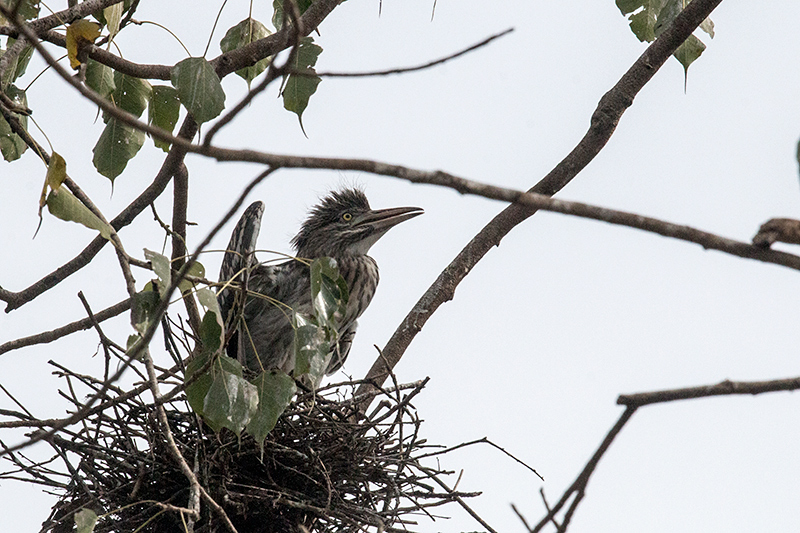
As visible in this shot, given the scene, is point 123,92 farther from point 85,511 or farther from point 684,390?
point 684,390

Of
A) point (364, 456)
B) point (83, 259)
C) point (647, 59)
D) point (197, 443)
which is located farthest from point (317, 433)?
point (647, 59)

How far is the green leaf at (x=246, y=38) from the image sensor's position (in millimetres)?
3789

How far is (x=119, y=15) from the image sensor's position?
3332mm

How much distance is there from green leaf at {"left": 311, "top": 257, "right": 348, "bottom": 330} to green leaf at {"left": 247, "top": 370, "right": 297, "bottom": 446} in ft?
0.74

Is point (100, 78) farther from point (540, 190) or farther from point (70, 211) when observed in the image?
point (540, 190)

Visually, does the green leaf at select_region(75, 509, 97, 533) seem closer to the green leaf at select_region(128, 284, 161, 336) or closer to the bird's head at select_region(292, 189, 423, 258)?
the green leaf at select_region(128, 284, 161, 336)

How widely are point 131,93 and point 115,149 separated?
0.81 ft

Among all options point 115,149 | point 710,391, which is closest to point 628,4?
point 115,149

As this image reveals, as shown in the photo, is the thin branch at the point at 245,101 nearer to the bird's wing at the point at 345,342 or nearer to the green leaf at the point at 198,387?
the green leaf at the point at 198,387

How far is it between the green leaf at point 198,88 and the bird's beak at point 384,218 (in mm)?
2429

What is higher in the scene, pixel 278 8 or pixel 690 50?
pixel 690 50

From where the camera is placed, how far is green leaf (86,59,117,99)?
350 centimetres

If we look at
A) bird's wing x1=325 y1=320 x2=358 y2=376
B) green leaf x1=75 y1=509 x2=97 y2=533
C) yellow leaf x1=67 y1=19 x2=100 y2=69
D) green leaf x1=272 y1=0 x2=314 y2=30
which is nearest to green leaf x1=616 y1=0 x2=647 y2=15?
green leaf x1=272 y1=0 x2=314 y2=30

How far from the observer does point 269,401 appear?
2.90 m
